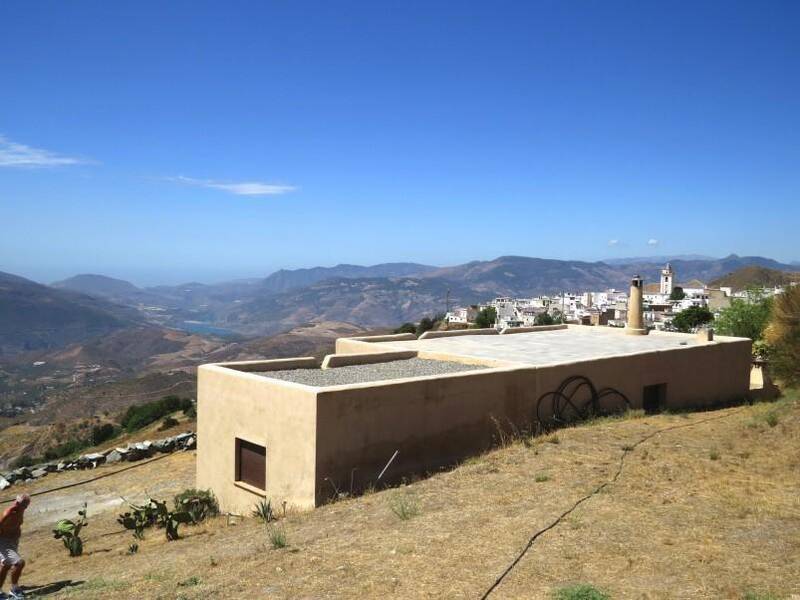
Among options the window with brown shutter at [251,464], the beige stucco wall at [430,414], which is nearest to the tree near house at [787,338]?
the beige stucco wall at [430,414]

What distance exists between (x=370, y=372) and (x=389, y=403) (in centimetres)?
371

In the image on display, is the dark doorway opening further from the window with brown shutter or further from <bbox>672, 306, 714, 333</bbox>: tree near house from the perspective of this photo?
<bbox>672, 306, 714, 333</bbox>: tree near house

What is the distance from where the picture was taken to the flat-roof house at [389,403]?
12070 mm

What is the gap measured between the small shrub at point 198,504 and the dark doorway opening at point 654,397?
11213 mm

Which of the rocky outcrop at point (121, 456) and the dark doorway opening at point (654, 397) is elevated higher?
the dark doorway opening at point (654, 397)

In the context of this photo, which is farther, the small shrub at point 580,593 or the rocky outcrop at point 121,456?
the rocky outcrop at point 121,456

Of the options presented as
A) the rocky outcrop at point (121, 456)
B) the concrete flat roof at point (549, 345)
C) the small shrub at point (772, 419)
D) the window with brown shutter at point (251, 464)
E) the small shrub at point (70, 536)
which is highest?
the concrete flat roof at point (549, 345)

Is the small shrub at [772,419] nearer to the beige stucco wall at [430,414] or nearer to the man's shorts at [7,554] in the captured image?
the beige stucco wall at [430,414]

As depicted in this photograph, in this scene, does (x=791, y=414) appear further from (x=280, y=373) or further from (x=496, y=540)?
(x=280, y=373)

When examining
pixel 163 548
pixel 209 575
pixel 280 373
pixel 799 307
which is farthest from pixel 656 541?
pixel 799 307

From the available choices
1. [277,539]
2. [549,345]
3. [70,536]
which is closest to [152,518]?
[70,536]

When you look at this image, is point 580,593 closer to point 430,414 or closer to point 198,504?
point 430,414

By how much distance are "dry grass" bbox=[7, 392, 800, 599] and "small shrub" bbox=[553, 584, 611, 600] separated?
12 cm

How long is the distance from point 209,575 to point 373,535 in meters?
2.09
